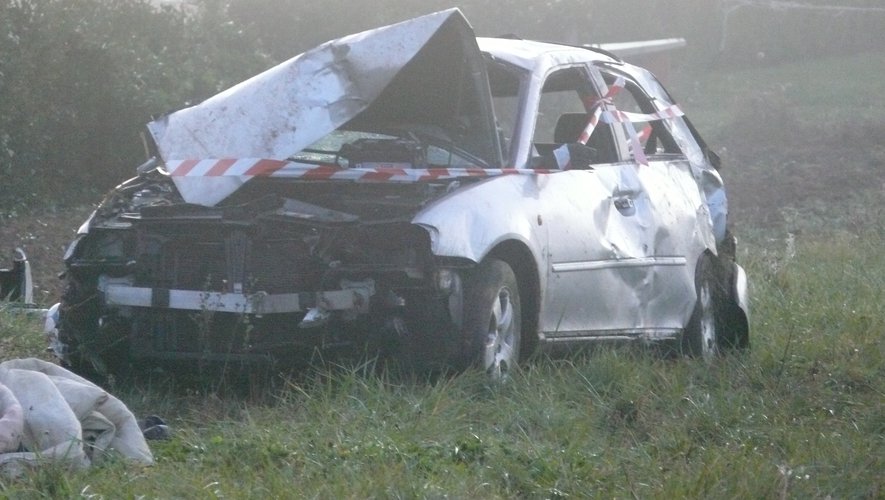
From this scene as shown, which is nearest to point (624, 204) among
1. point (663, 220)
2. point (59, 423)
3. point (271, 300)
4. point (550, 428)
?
point (663, 220)

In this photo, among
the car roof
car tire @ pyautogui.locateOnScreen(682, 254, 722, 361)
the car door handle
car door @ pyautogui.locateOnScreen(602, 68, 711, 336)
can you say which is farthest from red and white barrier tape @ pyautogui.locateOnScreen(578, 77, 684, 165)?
car tire @ pyautogui.locateOnScreen(682, 254, 722, 361)

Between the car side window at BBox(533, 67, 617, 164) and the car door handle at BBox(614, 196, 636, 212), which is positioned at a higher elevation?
the car side window at BBox(533, 67, 617, 164)

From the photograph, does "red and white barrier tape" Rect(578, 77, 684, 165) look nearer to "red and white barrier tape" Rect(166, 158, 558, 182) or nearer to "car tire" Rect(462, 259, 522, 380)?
"red and white barrier tape" Rect(166, 158, 558, 182)

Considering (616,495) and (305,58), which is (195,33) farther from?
(616,495)

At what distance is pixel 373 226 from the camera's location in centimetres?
561

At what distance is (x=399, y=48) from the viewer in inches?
243

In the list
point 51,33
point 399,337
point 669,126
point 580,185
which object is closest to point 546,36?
point 51,33

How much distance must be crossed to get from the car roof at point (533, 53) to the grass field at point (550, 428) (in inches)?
59.2

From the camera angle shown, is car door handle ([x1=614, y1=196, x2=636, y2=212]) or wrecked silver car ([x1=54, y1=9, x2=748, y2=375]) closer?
wrecked silver car ([x1=54, y1=9, x2=748, y2=375])

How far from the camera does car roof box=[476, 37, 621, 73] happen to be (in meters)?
6.84

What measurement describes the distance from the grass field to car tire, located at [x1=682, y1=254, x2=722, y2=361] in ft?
0.82

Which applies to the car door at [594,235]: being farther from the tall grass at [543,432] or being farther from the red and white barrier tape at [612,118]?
the tall grass at [543,432]

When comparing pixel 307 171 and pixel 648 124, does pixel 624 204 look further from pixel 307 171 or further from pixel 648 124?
pixel 307 171

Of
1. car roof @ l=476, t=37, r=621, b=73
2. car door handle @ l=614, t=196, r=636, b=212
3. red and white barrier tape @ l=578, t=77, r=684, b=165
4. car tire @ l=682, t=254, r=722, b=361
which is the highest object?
car roof @ l=476, t=37, r=621, b=73
